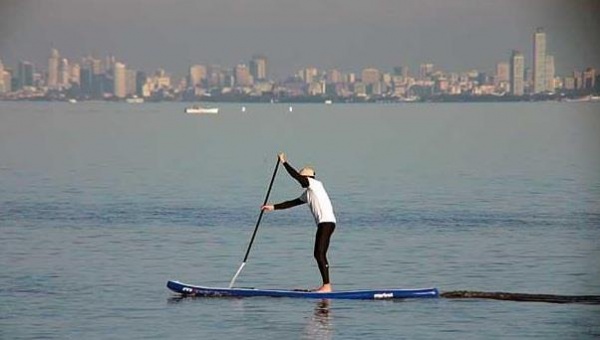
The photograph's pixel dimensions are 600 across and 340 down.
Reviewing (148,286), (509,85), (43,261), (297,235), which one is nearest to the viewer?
(148,286)

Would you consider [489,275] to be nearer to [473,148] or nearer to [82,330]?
[82,330]

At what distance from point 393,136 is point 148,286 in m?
94.5

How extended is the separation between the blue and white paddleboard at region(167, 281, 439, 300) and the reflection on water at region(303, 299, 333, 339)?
22cm

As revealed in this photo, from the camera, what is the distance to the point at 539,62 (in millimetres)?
161250

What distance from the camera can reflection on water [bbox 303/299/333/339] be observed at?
19031 mm

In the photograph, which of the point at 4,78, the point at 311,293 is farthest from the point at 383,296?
the point at 4,78

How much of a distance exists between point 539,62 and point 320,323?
143359 mm

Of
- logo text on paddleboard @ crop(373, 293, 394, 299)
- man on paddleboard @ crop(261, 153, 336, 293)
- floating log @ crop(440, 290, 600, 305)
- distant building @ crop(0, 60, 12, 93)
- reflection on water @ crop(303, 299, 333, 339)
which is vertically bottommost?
distant building @ crop(0, 60, 12, 93)

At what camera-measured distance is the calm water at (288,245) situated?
2008 cm

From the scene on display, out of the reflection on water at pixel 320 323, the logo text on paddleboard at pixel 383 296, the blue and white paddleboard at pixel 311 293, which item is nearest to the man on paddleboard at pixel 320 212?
the blue and white paddleboard at pixel 311 293

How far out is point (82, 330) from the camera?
63.6 feet

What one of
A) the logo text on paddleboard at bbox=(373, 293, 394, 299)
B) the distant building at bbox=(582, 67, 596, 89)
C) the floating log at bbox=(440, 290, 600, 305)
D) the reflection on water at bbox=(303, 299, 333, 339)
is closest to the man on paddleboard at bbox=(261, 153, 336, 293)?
the reflection on water at bbox=(303, 299, 333, 339)

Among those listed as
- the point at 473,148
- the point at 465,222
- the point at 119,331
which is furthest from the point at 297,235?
the point at 473,148

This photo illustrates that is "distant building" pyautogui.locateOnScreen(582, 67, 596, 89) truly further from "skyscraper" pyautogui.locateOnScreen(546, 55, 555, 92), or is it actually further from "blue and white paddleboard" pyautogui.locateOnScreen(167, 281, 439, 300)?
"blue and white paddleboard" pyautogui.locateOnScreen(167, 281, 439, 300)
